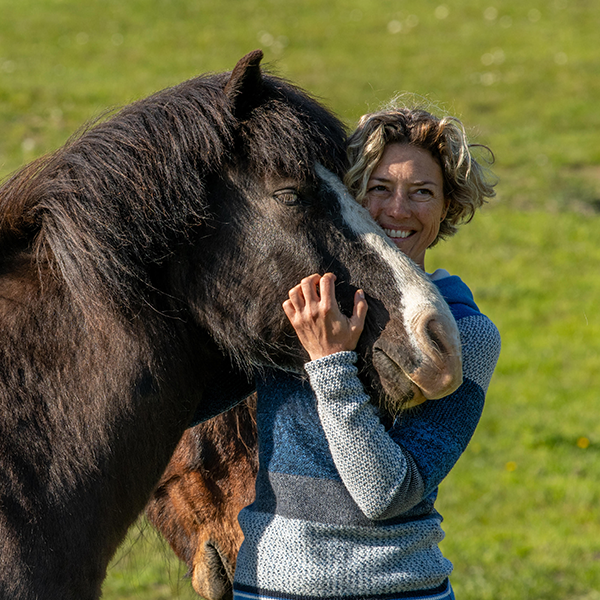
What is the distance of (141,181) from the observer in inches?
76.4

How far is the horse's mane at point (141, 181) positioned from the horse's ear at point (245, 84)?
21 mm

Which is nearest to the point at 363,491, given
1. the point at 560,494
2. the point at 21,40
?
the point at 560,494

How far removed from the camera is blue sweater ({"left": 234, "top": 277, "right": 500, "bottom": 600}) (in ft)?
6.30

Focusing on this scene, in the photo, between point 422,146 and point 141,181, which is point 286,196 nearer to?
point 141,181

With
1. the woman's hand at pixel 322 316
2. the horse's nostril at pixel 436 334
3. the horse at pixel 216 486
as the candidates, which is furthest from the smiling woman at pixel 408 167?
the horse at pixel 216 486

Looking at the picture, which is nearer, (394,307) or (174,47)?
(394,307)

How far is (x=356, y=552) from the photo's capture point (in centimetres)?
201

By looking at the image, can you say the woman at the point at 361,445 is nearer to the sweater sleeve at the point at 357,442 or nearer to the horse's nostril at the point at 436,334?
the sweater sleeve at the point at 357,442

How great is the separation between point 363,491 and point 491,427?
5682 millimetres

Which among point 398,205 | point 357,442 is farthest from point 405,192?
point 357,442

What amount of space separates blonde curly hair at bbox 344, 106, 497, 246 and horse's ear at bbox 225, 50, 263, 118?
1.09 feet

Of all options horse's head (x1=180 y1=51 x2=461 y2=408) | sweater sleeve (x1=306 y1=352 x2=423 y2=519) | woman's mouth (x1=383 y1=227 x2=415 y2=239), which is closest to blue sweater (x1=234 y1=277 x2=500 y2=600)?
sweater sleeve (x1=306 y1=352 x2=423 y2=519)

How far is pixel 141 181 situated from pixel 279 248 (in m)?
0.39

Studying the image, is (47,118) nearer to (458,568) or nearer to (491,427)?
(491,427)
